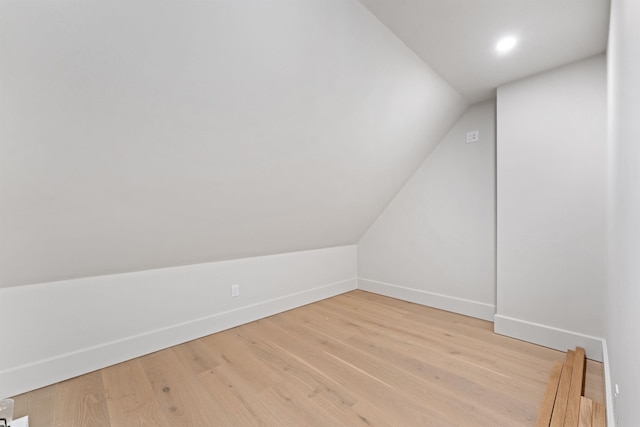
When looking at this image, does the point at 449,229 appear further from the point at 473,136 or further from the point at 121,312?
the point at 121,312

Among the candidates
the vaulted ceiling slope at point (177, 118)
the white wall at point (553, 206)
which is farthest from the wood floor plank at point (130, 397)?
the white wall at point (553, 206)

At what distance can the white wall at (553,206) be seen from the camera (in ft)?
6.98

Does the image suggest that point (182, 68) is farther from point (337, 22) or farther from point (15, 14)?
point (337, 22)

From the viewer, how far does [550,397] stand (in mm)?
1589

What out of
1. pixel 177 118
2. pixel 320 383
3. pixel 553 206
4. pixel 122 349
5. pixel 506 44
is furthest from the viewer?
pixel 553 206

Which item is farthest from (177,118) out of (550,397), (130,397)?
(550,397)

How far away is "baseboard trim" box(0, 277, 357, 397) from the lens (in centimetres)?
175

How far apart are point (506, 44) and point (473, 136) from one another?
114 centimetres

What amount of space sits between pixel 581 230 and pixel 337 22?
2.38m

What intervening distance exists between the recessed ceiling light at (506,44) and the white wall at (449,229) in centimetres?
95

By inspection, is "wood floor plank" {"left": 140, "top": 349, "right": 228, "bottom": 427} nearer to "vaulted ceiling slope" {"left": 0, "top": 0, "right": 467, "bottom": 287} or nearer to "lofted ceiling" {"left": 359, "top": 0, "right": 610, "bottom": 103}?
"vaulted ceiling slope" {"left": 0, "top": 0, "right": 467, "bottom": 287}

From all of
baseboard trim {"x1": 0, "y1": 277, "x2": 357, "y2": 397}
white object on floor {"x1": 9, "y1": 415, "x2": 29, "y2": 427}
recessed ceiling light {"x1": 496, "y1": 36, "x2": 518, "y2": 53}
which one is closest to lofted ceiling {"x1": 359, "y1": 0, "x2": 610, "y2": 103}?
recessed ceiling light {"x1": 496, "y1": 36, "x2": 518, "y2": 53}

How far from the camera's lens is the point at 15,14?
1009 mm

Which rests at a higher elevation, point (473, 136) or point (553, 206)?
point (473, 136)
